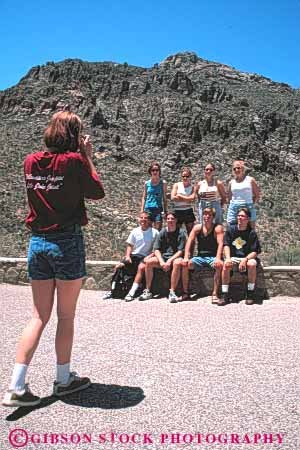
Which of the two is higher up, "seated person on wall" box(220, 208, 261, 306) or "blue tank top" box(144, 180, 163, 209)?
"blue tank top" box(144, 180, 163, 209)

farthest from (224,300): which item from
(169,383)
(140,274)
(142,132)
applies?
(142,132)

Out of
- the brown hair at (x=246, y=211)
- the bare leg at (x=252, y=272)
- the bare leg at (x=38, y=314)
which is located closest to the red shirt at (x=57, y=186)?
the bare leg at (x=38, y=314)

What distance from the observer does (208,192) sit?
295 inches

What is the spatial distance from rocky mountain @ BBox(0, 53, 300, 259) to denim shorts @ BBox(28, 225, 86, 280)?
20.2 meters

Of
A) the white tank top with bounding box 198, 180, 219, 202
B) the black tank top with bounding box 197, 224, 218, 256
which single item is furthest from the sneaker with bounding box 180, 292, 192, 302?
the white tank top with bounding box 198, 180, 219, 202

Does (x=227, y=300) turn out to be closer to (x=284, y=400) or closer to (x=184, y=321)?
(x=184, y=321)

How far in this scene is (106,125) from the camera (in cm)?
3984

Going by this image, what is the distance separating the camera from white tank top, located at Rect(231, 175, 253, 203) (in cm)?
726

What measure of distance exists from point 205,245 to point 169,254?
525 mm

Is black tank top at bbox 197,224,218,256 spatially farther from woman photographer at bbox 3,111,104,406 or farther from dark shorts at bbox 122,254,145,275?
woman photographer at bbox 3,111,104,406

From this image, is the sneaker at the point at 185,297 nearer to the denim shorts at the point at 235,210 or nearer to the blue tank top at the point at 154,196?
the denim shorts at the point at 235,210

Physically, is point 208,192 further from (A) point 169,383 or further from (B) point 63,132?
(B) point 63,132

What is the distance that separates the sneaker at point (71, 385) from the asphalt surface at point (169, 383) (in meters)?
0.05

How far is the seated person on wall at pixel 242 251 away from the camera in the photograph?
21.9 ft
